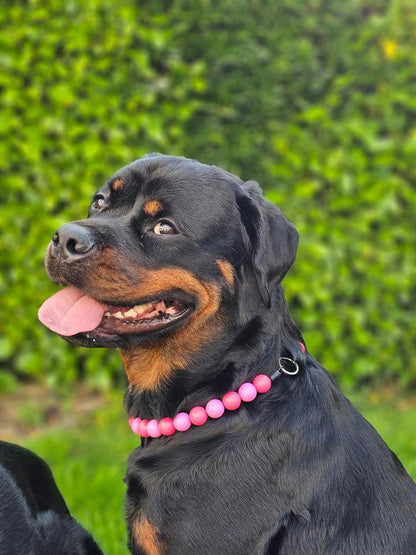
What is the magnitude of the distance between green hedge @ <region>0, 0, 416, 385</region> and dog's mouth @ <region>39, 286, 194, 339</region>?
2.89m

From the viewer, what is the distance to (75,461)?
5.59 meters

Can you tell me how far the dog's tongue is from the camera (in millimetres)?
3191

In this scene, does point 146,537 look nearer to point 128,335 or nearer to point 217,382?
point 217,382

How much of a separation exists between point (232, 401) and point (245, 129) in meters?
3.64

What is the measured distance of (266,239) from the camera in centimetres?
325

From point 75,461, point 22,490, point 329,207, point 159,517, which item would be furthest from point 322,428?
point 329,207

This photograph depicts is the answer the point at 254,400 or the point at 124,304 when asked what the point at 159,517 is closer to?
the point at 254,400

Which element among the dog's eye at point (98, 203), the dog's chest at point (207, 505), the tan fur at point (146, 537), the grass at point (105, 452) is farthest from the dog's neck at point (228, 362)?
the grass at point (105, 452)

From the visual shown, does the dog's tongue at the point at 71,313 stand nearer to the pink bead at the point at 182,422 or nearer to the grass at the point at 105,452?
the pink bead at the point at 182,422

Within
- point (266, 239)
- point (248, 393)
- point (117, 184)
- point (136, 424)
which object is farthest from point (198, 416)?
point (117, 184)

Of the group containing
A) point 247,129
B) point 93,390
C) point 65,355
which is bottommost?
point 93,390

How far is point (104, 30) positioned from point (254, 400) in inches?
146

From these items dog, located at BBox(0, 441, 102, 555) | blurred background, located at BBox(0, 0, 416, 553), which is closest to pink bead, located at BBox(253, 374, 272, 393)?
dog, located at BBox(0, 441, 102, 555)

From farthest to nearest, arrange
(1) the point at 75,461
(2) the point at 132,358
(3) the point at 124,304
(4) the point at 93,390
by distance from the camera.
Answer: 1. (4) the point at 93,390
2. (1) the point at 75,461
3. (2) the point at 132,358
4. (3) the point at 124,304
